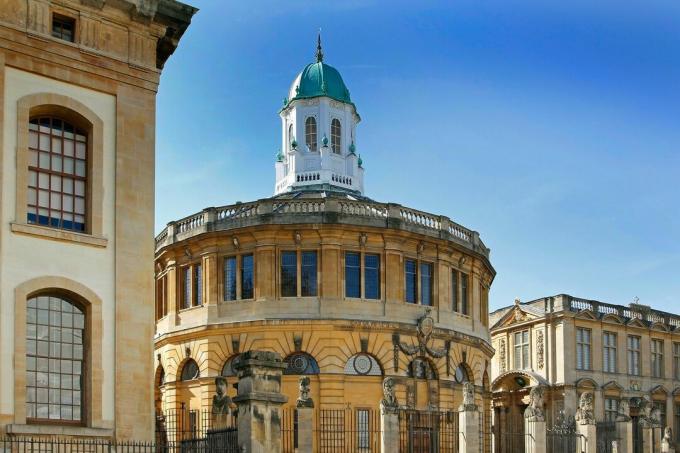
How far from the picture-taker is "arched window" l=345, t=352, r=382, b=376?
47775 millimetres

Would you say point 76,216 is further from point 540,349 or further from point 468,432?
point 540,349

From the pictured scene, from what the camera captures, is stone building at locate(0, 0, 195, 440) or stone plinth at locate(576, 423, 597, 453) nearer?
stone building at locate(0, 0, 195, 440)

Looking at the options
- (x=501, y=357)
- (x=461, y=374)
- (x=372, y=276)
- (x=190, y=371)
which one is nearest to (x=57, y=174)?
(x=372, y=276)

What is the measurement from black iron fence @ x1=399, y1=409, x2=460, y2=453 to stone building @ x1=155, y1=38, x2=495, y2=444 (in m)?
1.69

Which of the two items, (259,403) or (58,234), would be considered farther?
(58,234)

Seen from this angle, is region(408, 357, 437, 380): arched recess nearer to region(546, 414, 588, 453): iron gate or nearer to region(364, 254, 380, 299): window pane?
region(364, 254, 380, 299): window pane

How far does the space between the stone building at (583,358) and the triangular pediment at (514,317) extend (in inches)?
2.3

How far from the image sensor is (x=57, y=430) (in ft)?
76.2

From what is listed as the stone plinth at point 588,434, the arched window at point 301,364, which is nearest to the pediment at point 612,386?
the stone plinth at point 588,434

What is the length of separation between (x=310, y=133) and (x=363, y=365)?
15965 millimetres

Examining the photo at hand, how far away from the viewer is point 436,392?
4925cm

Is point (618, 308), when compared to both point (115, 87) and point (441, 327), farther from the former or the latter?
point (115, 87)

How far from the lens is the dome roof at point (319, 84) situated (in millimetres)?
59750

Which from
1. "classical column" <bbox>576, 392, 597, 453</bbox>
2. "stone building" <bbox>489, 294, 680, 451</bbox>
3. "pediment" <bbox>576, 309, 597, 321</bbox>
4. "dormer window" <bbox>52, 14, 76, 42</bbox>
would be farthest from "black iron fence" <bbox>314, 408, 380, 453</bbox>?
"dormer window" <bbox>52, 14, 76, 42</bbox>
